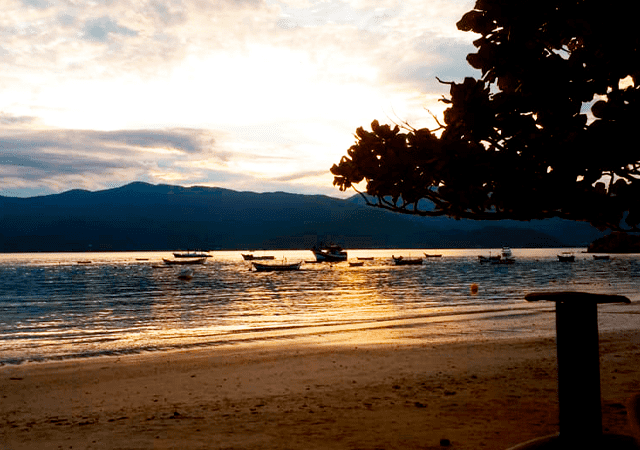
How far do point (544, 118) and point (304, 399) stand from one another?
766 cm

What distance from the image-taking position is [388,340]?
23.3 metres

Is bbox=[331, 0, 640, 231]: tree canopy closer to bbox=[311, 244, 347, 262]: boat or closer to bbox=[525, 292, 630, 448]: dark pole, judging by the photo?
bbox=[525, 292, 630, 448]: dark pole

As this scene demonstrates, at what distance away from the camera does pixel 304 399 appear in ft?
39.2

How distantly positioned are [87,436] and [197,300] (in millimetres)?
42208

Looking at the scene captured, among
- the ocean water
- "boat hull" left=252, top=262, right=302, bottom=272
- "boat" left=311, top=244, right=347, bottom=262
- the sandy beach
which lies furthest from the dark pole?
"boat" left=311, top=244, right=347, bottom=262

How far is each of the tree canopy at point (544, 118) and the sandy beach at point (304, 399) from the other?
369 cm

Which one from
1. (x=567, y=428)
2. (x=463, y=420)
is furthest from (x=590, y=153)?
(x=463, y=420)

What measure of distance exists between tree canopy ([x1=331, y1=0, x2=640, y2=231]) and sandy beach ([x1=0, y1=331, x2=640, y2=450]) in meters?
3.69

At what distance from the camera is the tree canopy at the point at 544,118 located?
6609 mm

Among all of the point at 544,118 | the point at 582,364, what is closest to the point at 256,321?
the point at 544,118

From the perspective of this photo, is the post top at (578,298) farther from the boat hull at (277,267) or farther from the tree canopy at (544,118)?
the boat hull at (277,267)

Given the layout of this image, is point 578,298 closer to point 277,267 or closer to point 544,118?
point 544,118

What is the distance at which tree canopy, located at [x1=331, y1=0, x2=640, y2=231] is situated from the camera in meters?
6.61

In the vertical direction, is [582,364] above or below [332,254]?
above
